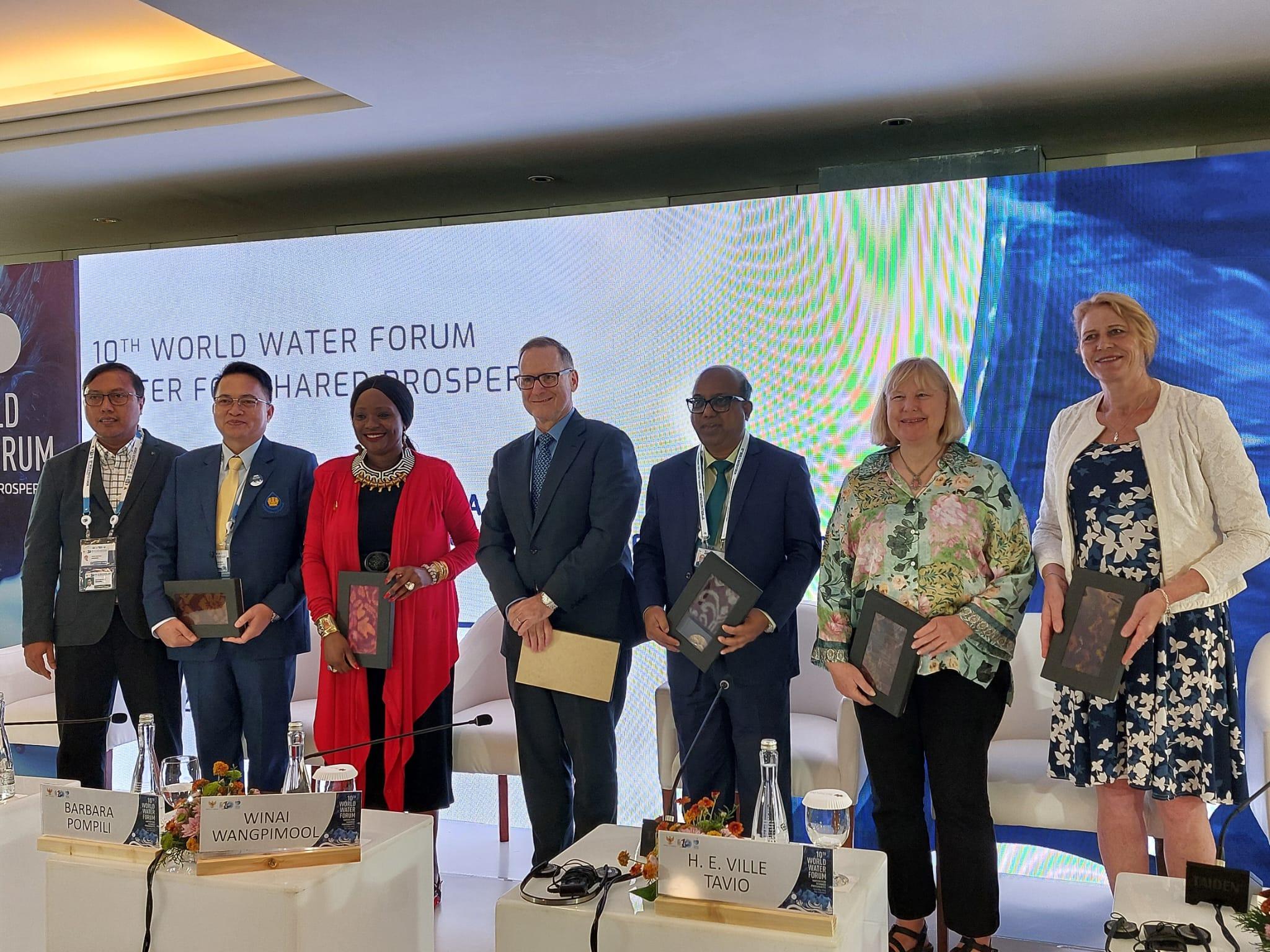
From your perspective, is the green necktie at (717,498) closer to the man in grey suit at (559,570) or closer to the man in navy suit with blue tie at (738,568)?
the man in navy suit with blue tie at (738,568)

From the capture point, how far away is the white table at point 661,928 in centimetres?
192

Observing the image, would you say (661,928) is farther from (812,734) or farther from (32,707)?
(32,707)

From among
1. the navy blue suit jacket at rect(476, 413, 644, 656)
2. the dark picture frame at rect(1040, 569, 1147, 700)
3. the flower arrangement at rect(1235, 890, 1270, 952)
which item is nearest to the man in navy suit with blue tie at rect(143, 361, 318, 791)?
the navy blue suit jacket at rect(476, 413, 644, 656)

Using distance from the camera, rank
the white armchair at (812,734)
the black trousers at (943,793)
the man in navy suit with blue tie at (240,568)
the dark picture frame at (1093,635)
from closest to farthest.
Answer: the dark picture frame at (1093,635) < the black trousers at (943,793) < the white armchair at (812,734) < the man in navy suit with blue tie at (240,568)

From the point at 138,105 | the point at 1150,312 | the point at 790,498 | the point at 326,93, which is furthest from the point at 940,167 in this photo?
the point at 138,105

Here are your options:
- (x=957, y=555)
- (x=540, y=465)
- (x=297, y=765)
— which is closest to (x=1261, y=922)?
(x=957, y=555)

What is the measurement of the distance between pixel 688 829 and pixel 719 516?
1355mm

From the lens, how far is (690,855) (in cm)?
199

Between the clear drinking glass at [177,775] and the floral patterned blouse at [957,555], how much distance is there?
1.54 meters

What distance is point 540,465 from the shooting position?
3518 millimetres

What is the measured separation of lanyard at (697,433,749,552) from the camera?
3.27 metres

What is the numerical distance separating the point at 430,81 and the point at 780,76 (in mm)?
1165

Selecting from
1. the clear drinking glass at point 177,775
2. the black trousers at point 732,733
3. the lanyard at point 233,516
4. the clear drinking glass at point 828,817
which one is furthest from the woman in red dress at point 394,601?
the clear drinking glass at point 828,817

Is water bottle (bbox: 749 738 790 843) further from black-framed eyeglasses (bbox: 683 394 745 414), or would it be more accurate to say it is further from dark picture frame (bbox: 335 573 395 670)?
dark picture frame (bbox: 335 573 395 670)
